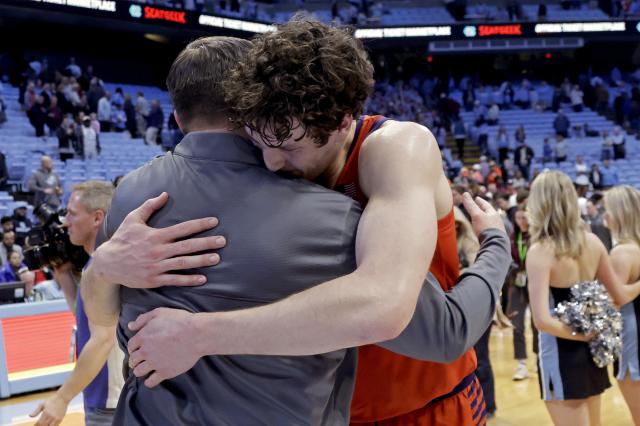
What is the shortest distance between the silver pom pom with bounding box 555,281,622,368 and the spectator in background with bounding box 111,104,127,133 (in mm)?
12432

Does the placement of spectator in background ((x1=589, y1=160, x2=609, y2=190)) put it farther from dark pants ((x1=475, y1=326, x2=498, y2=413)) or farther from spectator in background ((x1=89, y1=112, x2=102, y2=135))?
dark pants ((x1=475, y1=326, x2=498, y2=413))

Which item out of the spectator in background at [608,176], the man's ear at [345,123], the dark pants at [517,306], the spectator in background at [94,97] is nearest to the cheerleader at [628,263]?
the dark pants at [517,306]

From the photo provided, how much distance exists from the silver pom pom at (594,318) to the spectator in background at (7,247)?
21.4 feet

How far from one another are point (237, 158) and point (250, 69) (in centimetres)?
16

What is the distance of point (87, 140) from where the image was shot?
1228 cm

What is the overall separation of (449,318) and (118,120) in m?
14.1

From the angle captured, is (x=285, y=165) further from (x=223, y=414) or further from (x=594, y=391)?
(x=594, y=391)

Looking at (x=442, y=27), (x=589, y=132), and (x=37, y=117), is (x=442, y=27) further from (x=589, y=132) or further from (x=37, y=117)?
(x=37, y=117)

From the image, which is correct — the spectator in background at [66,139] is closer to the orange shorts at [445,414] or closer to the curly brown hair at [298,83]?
the orange shorts at [445,414]

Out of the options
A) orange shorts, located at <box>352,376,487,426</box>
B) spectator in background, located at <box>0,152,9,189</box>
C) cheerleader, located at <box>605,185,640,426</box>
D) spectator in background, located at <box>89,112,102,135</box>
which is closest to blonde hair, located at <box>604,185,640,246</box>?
cheerleader, located at <box>605,185,640,426</box>

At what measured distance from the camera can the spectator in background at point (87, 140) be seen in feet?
40.2

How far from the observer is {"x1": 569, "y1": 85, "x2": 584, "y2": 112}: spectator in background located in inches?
839

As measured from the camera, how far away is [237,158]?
127 centimetres

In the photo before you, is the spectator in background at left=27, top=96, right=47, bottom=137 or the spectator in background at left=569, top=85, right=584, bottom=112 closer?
the spectator in background at left=27, top=96, right=47, bottom=137
